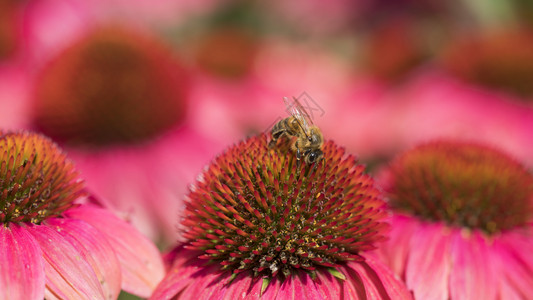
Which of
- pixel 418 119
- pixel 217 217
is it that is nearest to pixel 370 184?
pixel 217 217

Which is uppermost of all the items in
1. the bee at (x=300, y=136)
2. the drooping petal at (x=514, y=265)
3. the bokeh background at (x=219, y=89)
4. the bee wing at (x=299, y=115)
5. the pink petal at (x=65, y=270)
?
the bokeh background at (x=219, y=89)

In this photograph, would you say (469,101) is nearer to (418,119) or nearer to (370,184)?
(418,119)

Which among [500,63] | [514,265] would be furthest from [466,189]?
[500,63]

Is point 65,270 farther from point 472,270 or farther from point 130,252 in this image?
point 472,270

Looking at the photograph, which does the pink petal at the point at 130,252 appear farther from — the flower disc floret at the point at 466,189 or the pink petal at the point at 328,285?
the flower disc floret at the point at 466,189

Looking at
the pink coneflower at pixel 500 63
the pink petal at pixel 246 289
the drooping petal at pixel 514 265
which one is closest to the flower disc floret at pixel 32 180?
the pink petal at pixel 246 289

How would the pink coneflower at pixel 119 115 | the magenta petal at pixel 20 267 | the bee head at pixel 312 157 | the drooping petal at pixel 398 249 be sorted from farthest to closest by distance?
the pink coneflower at pixel 119 115, the drooping petal at pixel 398 249, the bee head at pixel 312 157, the magenta petal at pixel 20 267

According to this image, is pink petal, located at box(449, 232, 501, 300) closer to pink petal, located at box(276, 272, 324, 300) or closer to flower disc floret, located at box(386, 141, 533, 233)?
flower disc floret, located at box(386, 141, 533, 233)

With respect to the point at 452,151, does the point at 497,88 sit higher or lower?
higher
